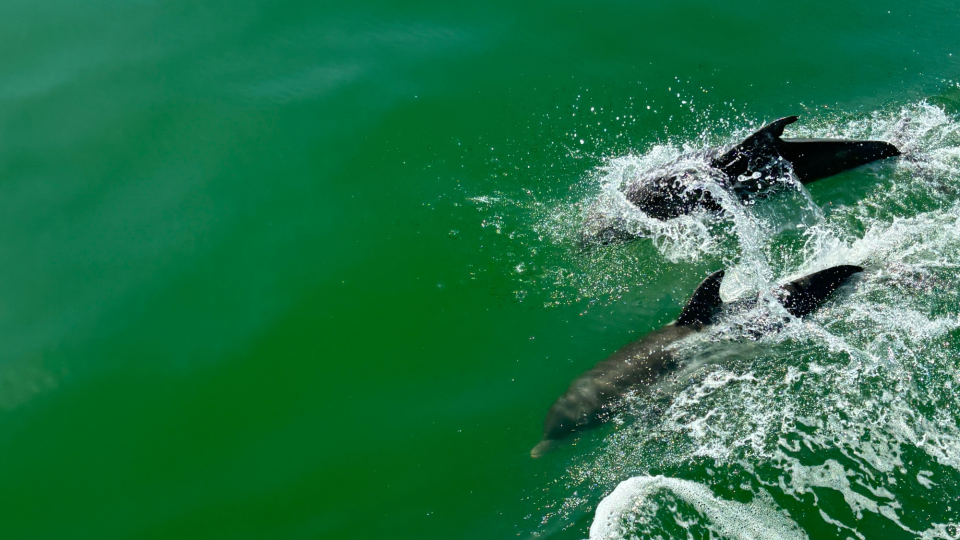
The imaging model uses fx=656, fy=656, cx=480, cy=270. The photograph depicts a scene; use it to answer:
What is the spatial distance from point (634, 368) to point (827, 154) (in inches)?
176

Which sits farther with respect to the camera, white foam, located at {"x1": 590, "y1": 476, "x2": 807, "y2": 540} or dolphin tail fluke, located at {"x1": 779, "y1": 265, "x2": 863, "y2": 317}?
dolphin tail fluke, located at {"x1": 779, "y1": 265, "x2": 863, "y2": 317}

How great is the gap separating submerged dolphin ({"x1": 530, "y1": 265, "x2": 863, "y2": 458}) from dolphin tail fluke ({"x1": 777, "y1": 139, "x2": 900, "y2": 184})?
6.77 ft

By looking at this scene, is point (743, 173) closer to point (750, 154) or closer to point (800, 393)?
point (750, 154)

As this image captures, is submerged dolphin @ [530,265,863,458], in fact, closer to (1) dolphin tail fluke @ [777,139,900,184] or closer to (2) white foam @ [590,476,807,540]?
(2) white foam @ [590,476,807,540]

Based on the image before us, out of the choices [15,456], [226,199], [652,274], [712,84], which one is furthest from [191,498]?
[712,84]

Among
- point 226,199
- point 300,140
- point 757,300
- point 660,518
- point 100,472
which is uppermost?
point 300,140

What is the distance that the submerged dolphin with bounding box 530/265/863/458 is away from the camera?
7.75 metres

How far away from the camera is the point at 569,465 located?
7637 millimetres

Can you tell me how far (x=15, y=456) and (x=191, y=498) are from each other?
2.40 meters

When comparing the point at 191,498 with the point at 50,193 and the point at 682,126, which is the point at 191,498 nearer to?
the point at 50,193

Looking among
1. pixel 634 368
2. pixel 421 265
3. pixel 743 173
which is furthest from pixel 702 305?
pixel 421 265

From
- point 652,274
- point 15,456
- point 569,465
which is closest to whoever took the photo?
point 569,465

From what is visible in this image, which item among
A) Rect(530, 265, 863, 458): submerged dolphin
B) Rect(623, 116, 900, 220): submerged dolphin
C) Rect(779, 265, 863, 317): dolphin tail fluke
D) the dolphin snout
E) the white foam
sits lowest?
the white foam

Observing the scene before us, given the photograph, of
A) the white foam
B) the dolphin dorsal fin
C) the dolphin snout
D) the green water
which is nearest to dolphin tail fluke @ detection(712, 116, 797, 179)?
the green water
